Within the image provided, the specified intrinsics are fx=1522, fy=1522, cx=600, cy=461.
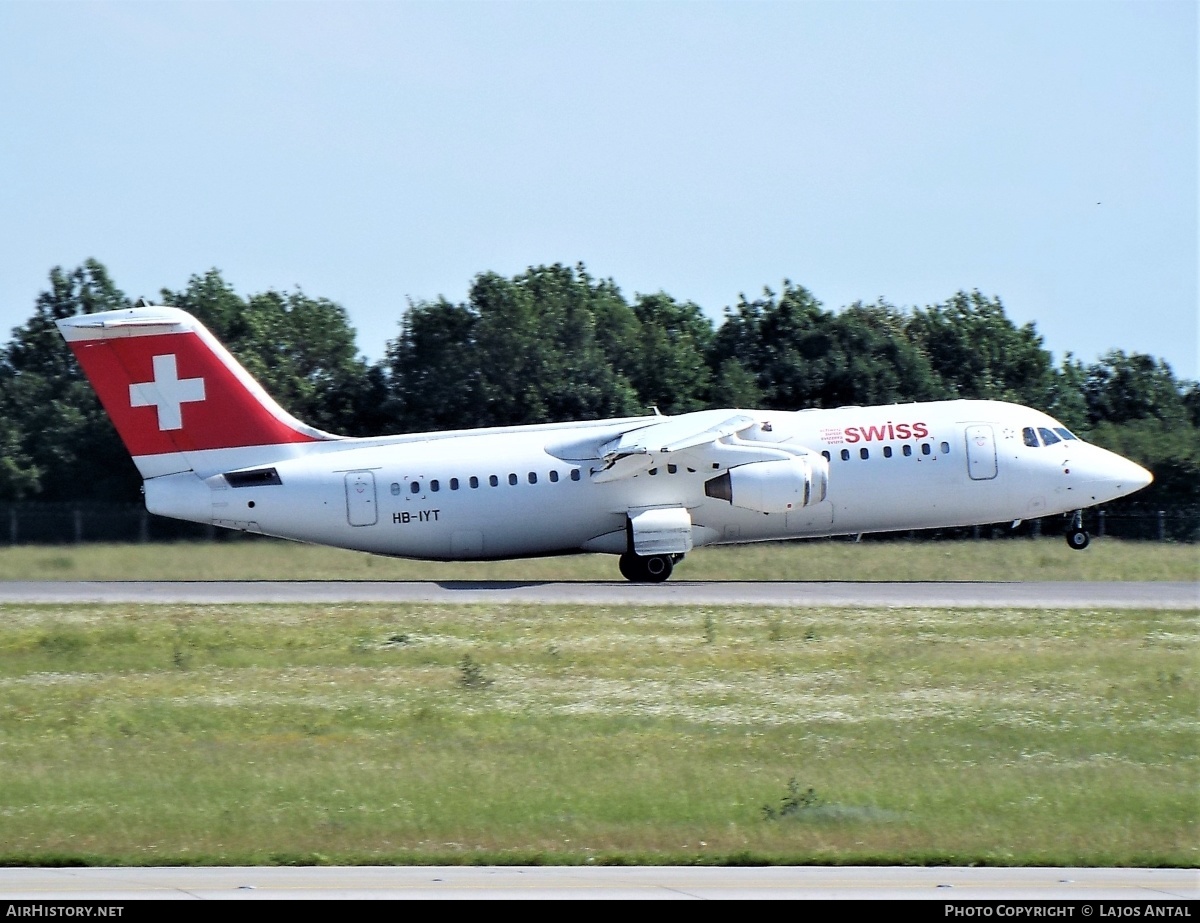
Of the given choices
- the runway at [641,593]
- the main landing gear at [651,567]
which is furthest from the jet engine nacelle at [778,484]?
the main landing gear at [651,567]

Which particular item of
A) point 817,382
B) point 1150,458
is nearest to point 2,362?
point 817,382

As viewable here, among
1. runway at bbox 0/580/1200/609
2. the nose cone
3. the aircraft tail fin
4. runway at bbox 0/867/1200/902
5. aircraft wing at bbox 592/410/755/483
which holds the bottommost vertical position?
runway at bbox 0/867/1200/902

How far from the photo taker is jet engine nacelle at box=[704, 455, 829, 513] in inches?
1217

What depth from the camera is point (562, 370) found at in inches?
2024

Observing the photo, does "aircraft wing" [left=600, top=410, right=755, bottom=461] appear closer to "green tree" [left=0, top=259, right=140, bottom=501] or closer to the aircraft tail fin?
the aircraft tail fin

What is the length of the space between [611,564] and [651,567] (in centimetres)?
535

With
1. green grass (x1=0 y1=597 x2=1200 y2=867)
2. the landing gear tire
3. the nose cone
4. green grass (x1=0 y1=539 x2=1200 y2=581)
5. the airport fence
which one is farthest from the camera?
the airport fence

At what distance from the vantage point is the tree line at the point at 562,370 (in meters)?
49.3

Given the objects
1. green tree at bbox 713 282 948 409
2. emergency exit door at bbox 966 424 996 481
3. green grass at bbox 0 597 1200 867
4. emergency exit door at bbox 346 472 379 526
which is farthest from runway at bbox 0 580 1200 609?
green tree at bbox 713 282 948 409

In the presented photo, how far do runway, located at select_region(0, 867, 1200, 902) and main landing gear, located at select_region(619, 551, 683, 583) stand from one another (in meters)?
20.6

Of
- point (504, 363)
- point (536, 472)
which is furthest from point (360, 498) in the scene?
point (504, 363)

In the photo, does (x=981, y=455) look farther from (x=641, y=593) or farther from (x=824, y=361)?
(x=824, y=361)

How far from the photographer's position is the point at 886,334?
59.0 meters

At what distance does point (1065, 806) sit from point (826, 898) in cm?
405
